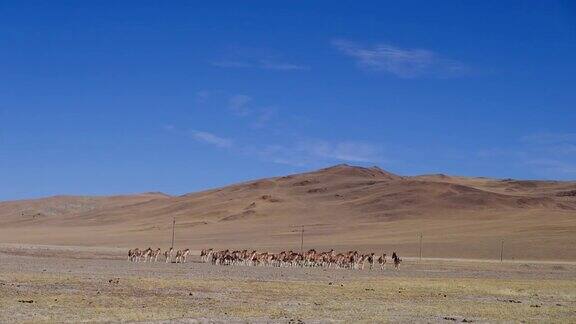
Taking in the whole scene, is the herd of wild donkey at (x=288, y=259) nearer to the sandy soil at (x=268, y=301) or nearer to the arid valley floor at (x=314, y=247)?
the arid valley floor at (x=314, y=247)

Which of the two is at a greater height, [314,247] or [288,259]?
[314,247]

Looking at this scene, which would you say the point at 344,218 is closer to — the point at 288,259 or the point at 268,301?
the point at 288,259

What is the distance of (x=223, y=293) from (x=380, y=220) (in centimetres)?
9972

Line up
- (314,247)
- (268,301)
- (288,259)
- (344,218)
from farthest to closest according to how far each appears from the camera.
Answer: (344,218) < (314,247) < (288,259) < (268,301)

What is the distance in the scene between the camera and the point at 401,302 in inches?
1054

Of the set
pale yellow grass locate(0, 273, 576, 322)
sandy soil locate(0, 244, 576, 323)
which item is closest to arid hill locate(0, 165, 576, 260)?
sandy soil locate(0, 244, 576, 323)

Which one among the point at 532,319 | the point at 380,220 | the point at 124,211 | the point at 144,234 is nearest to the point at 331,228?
the point at 380,220

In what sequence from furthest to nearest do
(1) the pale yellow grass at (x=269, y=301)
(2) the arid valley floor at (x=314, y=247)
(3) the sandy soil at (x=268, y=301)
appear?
1. (2) the arid valley floor at (x=314, y=247)
2. (1) the pale yellow grass at (x=269, y=301)
3. (3) the sandy soil at (x=268, y=301)

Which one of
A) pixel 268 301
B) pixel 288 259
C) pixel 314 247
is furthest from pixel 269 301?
pixel 314 247

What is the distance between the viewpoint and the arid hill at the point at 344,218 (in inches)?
3671

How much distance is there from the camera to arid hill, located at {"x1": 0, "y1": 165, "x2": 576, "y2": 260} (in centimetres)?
9325

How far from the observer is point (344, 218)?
435 ft

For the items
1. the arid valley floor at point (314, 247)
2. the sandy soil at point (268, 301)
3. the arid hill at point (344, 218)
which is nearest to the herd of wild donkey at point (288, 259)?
the arid valley floor at point (314, 247)

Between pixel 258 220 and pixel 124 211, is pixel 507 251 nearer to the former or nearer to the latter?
pixel 258 220
